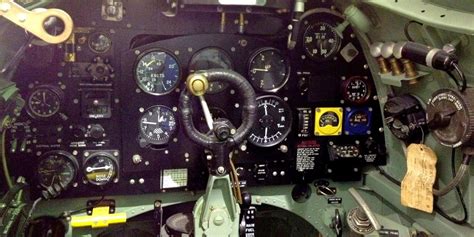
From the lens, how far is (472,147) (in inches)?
66.1

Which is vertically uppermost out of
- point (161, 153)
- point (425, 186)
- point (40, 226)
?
point (161, 153)

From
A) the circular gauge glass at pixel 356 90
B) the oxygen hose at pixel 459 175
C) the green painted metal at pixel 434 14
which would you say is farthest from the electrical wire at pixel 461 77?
the circular gauge glass at pixel 356 90

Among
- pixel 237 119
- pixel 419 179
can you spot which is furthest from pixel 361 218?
pixel 237 119

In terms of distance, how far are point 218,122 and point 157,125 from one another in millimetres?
453

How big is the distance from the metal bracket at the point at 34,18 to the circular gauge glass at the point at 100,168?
71cm

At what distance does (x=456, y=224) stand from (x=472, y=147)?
0.38m

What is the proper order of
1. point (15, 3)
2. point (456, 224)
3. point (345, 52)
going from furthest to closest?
point (345, 52) → point (456, 224) → point (15, 3)

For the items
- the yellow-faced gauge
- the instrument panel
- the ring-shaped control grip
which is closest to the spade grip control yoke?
the ring-shaped control grip

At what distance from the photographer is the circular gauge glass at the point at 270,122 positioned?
89.7 inches

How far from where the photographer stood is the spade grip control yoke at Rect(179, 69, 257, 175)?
1854 mm

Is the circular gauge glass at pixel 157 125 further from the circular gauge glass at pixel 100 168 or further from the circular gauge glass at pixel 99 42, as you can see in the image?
the circular gauge glass at pixel 99 42

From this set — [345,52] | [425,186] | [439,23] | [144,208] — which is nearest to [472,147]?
[425,186]

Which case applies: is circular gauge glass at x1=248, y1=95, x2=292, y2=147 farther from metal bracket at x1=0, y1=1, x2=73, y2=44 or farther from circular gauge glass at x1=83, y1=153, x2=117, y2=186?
metal bracket at x1=0, y1=1, x2=73, y2=44

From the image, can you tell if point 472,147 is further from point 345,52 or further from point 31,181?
point 31,181
